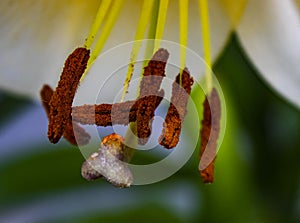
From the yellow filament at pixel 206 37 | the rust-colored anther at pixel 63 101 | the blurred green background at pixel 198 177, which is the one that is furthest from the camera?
the blurred green background at pixel 198 177

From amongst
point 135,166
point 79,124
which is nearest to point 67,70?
point 79,124

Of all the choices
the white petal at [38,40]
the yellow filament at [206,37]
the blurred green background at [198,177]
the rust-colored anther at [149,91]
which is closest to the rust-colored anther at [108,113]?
the rust-colored anther at [149,91]

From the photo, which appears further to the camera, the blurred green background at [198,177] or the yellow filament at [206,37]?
the blurred green background at [198,177]

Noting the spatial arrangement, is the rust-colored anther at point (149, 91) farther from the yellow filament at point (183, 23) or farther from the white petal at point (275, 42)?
the white petal at point (275, 42)

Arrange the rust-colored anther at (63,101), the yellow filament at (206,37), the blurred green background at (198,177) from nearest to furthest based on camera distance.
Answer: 1. the rust-colored anther at (63,101)
2. the yellow filament at (206,37)
3. the blurred green background at (198,177)

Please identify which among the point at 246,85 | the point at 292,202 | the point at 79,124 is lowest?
the point at 292,202

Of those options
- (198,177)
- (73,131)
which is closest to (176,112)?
(73,131)

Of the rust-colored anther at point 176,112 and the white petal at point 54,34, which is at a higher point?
the white petal at point 54,34

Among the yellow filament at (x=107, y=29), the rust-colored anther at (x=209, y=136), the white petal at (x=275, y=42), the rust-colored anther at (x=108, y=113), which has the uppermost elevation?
the yellow filament at (x=107, y=29)

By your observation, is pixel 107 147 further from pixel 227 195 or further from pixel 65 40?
pixel 227 195
